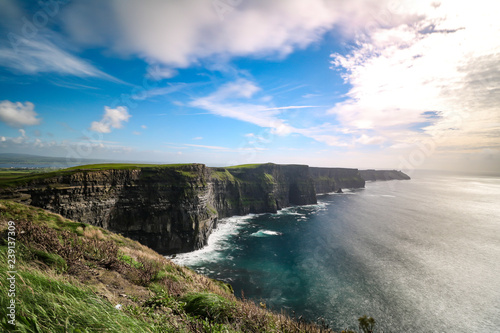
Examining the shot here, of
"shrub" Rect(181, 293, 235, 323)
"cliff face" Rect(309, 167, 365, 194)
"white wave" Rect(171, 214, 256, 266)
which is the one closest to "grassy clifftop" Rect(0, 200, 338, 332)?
"shrub" Rect(181, 293, 235, 323)

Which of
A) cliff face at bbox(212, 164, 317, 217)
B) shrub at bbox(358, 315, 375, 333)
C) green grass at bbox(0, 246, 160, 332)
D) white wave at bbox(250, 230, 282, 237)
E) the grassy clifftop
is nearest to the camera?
green grass at bbox(0, 246, 160, 332)

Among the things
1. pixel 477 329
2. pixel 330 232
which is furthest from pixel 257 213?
pixel 477 329

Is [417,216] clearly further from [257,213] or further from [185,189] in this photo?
[185,189]

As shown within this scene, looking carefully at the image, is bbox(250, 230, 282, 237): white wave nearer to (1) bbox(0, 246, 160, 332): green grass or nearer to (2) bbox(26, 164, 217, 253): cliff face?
(2) bbox(26, 164, 217, 253): cliff face

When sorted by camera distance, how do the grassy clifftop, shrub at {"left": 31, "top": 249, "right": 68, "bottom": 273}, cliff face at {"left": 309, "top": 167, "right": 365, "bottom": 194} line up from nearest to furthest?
the grassy clifftop
shrub at {"left": 31, "top": 249, "right": 68, "bottom": 273}
cliff face at {"left": 309, "top": 167, "right": 365, "bottom": 194}

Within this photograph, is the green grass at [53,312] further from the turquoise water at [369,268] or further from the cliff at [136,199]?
the cliff at [136,199]

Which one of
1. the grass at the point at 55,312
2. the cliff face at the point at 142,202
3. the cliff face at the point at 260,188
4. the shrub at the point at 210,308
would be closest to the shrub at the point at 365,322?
the shrub at the point at 210,308

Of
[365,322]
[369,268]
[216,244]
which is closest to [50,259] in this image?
[365,322]
